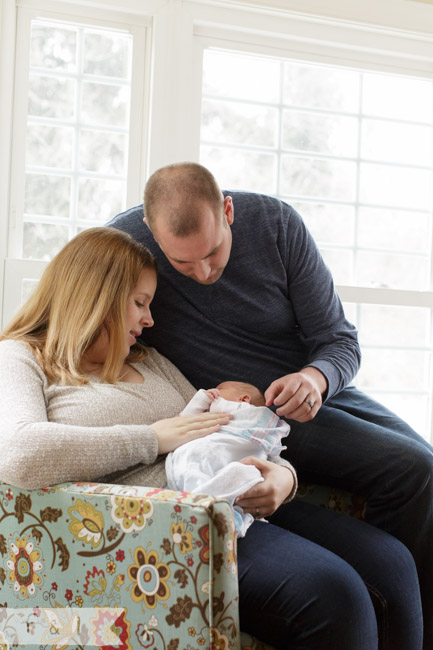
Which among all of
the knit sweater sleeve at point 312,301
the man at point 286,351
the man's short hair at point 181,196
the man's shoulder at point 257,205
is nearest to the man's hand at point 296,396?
the man at point 286,351

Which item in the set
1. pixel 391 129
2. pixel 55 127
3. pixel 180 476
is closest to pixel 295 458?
pixel 180 476

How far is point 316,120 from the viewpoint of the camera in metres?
2.86

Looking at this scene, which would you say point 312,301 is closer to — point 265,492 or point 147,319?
point 147,319

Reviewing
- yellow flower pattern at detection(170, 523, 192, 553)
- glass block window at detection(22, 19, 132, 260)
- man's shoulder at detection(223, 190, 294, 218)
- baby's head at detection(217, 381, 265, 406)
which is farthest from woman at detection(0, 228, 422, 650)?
glass block window at detection(22, 19, 132, 260)

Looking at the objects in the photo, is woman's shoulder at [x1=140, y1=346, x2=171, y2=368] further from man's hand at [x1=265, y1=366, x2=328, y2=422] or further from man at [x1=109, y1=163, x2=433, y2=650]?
man's hand at [x1=265, y1=366, x2=328, y2=422]

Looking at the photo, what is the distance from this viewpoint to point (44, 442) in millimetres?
1231

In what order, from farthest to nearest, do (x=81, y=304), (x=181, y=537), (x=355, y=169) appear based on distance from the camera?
1. (x=355, y=169)
2. (x=81, y=304)
3. (x=181, y=537)

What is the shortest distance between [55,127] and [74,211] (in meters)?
0.31

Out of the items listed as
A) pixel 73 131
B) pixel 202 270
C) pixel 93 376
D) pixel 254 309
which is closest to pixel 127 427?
pixel 93 376

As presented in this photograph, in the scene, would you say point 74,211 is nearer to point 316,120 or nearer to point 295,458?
point 316,120

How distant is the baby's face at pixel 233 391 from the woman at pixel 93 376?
0.10m

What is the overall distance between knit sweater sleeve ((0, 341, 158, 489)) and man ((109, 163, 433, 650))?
0.25 metres

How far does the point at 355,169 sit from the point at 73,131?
1.18 metres

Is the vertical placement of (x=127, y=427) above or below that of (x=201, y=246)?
below
